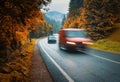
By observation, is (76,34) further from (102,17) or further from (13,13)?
(102,17)

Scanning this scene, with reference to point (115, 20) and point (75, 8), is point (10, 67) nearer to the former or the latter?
point (115, 20)

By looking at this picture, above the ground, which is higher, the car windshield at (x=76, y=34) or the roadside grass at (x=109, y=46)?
the car windshield at (x=76, y=34)

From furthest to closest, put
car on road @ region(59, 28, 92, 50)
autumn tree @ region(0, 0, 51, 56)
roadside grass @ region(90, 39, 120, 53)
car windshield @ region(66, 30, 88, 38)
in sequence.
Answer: roadside grass @ region(90, 39, 120, 53) → car windshield @ region(66, 30, 88, 38) → car on road @ region(59, 28, 92, 50) → autumn tree @ region(0, 0, 51, 56)

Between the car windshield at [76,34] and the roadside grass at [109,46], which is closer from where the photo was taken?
the car windshield at [76,34]

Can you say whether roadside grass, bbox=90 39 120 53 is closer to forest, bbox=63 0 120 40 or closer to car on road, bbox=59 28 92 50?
car on road, bbox=59 28 92 50

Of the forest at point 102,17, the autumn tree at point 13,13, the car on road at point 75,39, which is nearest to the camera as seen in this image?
the autumn tree at point 13,13

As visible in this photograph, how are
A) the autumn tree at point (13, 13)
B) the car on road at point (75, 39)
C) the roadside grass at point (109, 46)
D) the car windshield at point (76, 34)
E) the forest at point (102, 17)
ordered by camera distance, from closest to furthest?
1. the autumn tree at point (13, 13)
2. the car on road at point (75, 39)
3. the car windshield at point (76, 34)
4. the roadside grass at point (109, 46)
5. the forest at point (102, 17)

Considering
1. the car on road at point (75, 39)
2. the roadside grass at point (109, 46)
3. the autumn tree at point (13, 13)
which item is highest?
the autumn tree at point (13, 13)

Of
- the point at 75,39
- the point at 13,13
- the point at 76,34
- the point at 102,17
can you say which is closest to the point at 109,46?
the point at 76,34

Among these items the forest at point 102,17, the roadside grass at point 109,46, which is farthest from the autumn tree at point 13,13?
the forest at point 102,17

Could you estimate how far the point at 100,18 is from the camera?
3806cm

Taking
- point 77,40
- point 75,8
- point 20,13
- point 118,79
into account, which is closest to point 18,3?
point 20,13

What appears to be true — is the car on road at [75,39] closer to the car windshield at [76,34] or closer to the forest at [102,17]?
the car windshield at [76,34]

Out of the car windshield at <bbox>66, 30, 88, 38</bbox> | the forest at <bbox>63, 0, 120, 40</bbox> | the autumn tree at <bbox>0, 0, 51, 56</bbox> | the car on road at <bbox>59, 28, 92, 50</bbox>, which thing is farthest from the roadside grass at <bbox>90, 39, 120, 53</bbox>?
the autumn tree at <bbox>0, 0, 51, 56</bbox>
